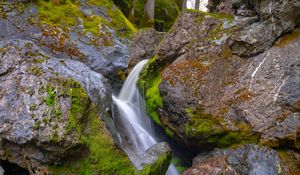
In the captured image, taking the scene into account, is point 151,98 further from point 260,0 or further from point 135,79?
point 260,0

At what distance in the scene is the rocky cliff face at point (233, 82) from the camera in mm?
4469

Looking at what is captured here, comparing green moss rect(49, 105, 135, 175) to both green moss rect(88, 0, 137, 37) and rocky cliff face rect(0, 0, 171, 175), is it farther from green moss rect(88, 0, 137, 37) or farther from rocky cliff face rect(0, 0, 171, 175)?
green moss rect(88, 0, 137, 37)

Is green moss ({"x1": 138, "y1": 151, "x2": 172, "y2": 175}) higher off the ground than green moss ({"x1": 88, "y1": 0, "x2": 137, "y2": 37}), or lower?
lower

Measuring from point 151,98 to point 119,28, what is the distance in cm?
454

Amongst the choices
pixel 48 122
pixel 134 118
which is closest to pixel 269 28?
pixel 134 118

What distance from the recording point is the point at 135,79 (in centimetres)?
724

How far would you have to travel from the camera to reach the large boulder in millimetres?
4141

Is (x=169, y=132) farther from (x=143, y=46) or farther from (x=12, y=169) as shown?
(x=143, y=46)

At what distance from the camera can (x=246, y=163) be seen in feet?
14.2

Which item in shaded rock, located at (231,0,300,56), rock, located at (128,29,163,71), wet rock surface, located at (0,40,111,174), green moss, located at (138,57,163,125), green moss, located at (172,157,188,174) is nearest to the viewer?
wet rock surface, located at (0,40,111,174)

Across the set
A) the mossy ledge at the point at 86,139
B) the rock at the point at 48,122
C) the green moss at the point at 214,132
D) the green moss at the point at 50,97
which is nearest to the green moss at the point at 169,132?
the green moss at the point at 214,132

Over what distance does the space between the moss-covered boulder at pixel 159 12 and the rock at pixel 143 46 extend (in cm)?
391

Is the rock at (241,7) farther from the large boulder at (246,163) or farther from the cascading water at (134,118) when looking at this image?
the large boulder at (246,163)

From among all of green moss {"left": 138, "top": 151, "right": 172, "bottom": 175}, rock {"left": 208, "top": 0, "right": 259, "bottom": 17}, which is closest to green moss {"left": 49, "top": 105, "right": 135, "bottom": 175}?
green moss {"left": 138, "top": 151, "right": 172, "bottom": 175}
